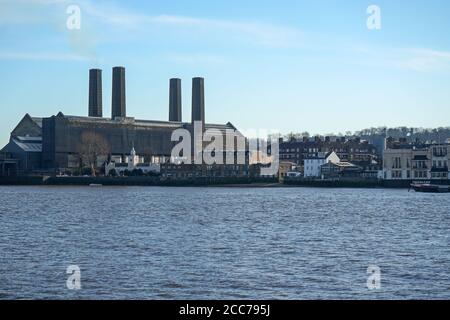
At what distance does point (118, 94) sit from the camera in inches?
5827

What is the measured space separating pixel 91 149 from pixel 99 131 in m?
3.61

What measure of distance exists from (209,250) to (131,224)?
12608 millimetres

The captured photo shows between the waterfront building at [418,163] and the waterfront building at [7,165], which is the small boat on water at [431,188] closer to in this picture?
the waterfront building at [418,163]

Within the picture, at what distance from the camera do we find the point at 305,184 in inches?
5005

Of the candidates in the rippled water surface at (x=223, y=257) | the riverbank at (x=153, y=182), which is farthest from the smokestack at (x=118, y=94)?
the rippled water surface at (x=223, y=257)

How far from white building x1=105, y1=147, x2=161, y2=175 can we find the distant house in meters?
28.9

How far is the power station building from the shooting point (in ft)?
456

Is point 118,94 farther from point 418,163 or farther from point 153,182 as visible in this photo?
point 418,163

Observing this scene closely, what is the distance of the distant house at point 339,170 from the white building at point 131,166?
28.9m

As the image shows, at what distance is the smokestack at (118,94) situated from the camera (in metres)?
147

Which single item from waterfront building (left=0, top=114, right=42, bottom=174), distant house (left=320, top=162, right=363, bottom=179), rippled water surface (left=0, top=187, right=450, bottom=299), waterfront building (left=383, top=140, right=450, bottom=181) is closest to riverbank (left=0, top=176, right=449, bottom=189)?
waterfront building (left=0, top=114, right=42, bottom=174)

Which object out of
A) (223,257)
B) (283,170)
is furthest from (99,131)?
(223,257)
